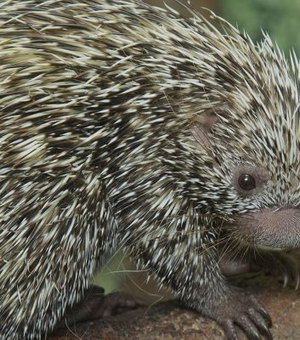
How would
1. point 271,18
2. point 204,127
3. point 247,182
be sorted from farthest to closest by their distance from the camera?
1. point 271,18
2. point 204,127
3. point 247,182

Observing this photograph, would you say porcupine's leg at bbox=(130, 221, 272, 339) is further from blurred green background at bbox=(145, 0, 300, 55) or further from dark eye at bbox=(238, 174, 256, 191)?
blurred green background at bbox=(145, 0, 300, 55)

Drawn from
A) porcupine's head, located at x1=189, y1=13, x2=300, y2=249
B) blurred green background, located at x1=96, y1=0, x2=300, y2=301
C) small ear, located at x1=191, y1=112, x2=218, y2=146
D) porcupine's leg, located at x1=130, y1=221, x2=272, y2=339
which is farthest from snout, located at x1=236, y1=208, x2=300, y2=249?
blurred green background, located at x1=96, y1=0, x2=300, y2=301

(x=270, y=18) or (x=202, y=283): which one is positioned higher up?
(x=202, y=283)

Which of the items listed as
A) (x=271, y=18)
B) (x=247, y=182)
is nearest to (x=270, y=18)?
(x=271, y=18)

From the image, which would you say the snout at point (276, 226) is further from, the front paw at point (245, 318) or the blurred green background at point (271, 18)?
the blurred green background at point (271, 18)

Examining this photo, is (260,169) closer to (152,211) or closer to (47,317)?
(152,211)

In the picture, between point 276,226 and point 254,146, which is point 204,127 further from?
point 276,226

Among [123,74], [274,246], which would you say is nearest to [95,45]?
[123,74]
